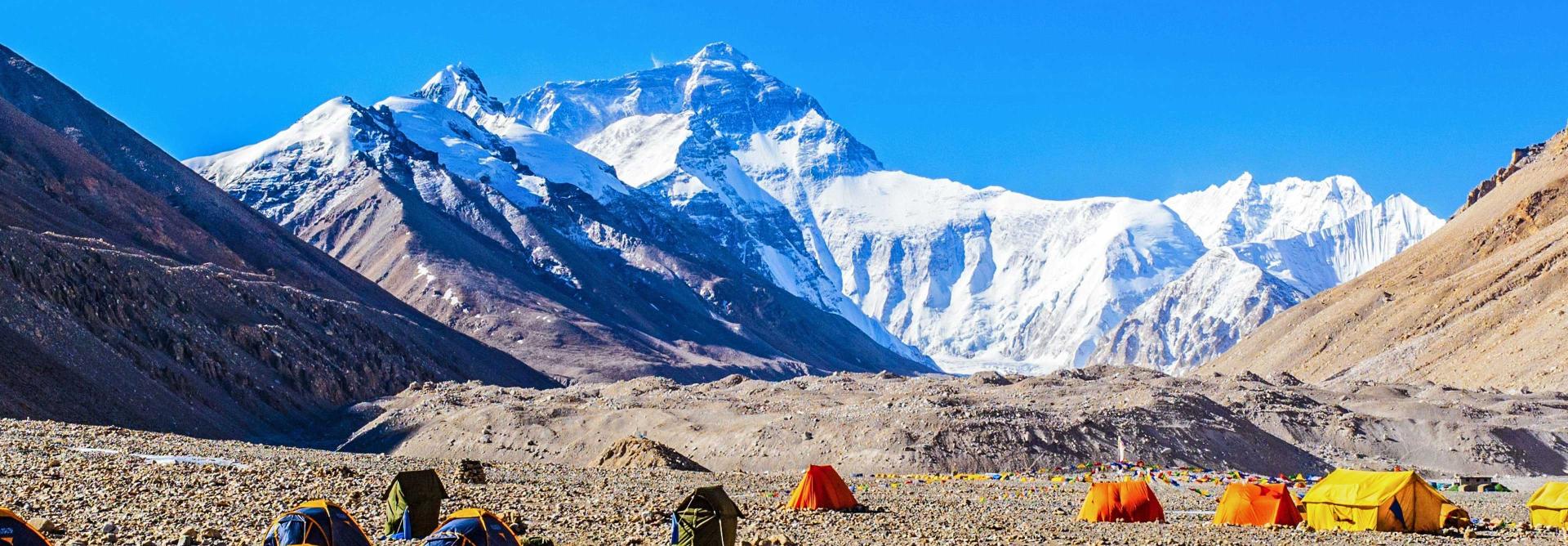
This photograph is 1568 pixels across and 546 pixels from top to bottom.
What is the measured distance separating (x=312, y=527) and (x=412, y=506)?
13.6 ft

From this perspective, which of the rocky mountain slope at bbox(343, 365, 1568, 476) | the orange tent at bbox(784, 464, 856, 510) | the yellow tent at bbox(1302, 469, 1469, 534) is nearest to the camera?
the yellow tent at bbox(1302, 469, 1469, 534)

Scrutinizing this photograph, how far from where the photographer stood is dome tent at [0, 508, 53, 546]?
17.5 metres

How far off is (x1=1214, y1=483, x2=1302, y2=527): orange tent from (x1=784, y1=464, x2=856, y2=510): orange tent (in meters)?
8.48

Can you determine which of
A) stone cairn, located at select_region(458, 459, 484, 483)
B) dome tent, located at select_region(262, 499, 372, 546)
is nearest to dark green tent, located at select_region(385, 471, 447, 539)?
dome tent, located at select_region(262, 499, 372, 546)

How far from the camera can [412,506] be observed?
23.4m

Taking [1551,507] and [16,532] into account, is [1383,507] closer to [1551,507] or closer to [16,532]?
[1551,507]

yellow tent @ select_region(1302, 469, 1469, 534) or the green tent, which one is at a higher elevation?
yellow tent @ select_region(1302, 469, 1469, 534)

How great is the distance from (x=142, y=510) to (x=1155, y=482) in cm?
3388

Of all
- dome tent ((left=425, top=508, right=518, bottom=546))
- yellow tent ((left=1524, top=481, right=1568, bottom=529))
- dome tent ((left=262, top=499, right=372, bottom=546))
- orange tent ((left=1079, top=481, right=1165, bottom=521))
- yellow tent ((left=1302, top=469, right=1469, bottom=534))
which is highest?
yellow tent ((left=1524, top=481, right=1568, bottom=529))

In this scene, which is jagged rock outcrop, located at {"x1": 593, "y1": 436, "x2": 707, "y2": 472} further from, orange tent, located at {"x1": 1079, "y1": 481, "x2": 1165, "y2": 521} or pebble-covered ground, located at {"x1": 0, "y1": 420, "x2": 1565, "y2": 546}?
orange tent, located at {"x1": 1079, "y1": 481, "x2": 1165, "y2": 521}

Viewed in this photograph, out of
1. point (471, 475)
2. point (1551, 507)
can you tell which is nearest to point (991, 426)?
Result: point (1551, 507)

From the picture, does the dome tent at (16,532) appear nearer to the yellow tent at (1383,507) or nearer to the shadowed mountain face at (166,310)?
the yellow tent at (1383,507)

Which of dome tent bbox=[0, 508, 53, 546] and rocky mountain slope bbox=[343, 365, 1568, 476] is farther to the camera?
rocky mountain slope bbox=[343, 365, 1568, 476]

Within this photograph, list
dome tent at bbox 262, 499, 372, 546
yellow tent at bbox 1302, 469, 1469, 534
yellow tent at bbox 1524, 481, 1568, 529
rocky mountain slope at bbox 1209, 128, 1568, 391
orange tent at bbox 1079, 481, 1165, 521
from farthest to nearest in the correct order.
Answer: rocky mountain slope at bbox 1209, 128, 1568, 391 → orange tent at bbox 1079, 481, 1165, 521 → yellow tent at bbox 1524, 481, 1568, 529 → yellow tent at bbox 1302, 469, 1469, 534 → dome tent at bbox 262, 499, 372, 546
